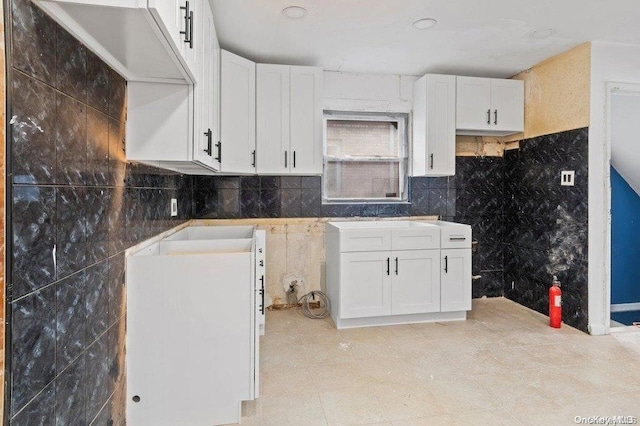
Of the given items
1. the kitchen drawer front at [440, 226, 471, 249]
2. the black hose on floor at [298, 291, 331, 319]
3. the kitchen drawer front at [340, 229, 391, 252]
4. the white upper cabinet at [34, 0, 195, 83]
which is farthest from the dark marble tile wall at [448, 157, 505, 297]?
the white upper cabinet at [34, 0, 195, 83]

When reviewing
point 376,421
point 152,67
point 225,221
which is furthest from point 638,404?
point 225,221

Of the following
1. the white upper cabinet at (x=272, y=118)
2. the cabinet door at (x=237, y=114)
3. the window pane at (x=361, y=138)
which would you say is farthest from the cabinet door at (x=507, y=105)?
the cabinet door at (x=237, y=114)

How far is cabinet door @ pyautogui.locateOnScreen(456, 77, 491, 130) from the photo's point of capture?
11.3 feet

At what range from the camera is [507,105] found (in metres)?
3.53

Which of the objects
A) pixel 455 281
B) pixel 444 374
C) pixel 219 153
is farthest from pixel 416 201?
pixel 219 153

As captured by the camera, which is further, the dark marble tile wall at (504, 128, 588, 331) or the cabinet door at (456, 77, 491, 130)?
the cabinet door at (456, 77, 491, 130)

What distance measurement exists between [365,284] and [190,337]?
1.70m

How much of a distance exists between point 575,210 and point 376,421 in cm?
246

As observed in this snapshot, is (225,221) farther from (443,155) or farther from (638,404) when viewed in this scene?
(638,404)

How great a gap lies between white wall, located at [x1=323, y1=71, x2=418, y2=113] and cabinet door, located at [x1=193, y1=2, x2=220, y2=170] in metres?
1.55

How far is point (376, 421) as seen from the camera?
1804 millimetres

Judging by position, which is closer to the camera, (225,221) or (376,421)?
(376,421)

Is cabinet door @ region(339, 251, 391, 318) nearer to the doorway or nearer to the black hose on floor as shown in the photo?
the black hose on floor

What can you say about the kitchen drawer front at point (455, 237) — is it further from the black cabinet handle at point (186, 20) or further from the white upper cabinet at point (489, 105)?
the black cabinet handle at point (186, 20)
